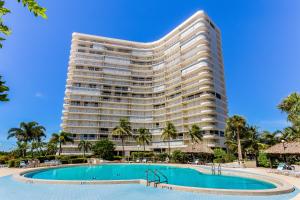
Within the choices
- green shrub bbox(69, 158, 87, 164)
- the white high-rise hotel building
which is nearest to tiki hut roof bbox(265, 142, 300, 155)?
the white high-rise hotel building

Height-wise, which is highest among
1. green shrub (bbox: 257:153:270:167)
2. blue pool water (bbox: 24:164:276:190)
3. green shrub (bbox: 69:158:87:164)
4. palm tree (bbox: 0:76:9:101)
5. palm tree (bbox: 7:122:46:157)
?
palm tree (bbox: 7:122:46:157)

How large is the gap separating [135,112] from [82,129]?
19.7m

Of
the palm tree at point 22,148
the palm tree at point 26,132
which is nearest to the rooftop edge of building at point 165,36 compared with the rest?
the palm tree at point 26,132

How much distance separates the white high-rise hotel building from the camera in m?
72.8

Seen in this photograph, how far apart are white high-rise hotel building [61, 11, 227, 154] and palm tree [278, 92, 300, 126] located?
98.7ft

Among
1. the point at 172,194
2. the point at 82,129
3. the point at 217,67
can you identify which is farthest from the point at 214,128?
the point at 172,194

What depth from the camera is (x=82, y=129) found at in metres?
79.9

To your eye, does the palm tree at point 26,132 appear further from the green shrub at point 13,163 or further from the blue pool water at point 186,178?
the blue pool water at point 186,178

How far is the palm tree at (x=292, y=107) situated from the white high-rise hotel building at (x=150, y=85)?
30.1 m

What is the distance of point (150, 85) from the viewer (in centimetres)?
9294

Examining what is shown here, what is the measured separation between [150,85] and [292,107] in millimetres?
65811

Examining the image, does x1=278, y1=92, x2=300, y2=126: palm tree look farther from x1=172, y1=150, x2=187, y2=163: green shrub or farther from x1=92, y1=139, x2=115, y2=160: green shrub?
x1=92, y1=139, x2=115, y2=160: green shrub

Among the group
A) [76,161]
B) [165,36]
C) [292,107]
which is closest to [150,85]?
[165,36]

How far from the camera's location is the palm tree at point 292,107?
28125mm
